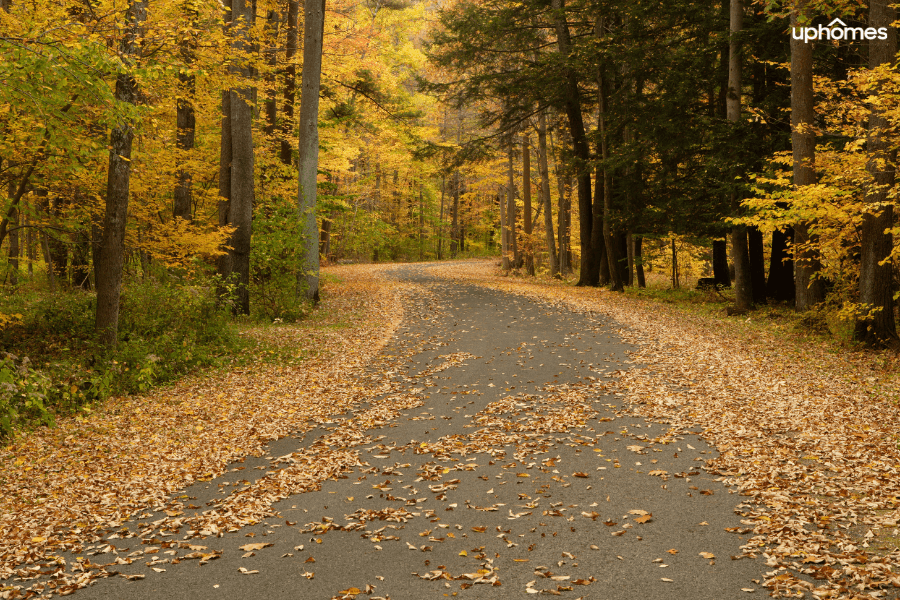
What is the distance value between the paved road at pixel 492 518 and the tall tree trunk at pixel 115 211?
4.47m

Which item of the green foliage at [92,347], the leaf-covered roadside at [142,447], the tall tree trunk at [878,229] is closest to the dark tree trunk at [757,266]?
the tall tree trunk at [878,229]

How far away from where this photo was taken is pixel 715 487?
560cm

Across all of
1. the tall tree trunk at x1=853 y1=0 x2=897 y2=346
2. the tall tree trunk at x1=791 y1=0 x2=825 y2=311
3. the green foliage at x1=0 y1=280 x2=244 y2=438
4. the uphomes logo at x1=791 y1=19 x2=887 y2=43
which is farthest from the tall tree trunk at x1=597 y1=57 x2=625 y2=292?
the green foliage at x1=0 y1=280 x2=244 y2=438

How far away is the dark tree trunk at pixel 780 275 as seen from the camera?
16828 millimetres

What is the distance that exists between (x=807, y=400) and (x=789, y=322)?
6.32 m

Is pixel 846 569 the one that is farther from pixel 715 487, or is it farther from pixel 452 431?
pixel 452 431

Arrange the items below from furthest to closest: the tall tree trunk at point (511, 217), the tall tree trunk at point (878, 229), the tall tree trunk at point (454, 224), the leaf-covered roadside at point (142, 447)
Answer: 1. the tall tree trunk at point (454, 224)
2. the tall tree trunk at point (511, 217)
3. the tall tree trunk at point (878, 229)
4. the leaf-covered roadside at point (142, 447)

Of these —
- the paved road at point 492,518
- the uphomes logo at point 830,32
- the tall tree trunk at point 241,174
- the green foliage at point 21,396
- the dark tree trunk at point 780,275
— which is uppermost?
the uphomes logo at point 830,32

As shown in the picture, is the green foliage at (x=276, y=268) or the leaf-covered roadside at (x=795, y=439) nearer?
the leaf-covered roadside at (x=795, y=439)

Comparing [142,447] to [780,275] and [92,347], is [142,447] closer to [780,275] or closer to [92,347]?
[92,347]

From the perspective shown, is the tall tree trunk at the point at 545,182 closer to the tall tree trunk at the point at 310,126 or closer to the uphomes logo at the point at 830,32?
the tall tree trunk at the point at 310,126

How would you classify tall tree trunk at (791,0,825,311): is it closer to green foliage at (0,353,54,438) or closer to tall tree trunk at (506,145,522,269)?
green foliage at (0,353,54,438)

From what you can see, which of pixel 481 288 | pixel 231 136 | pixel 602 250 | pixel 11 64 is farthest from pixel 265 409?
pixel 602 250

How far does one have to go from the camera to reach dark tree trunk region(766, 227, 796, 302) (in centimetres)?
1683
